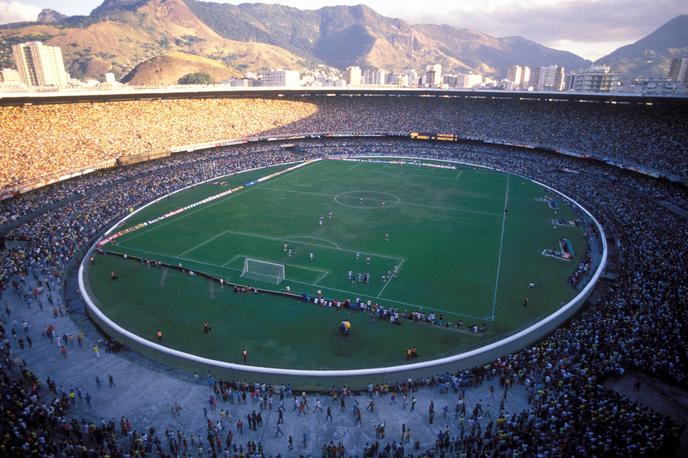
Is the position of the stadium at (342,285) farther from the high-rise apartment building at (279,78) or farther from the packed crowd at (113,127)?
the high-rise apartment building at (279,78)

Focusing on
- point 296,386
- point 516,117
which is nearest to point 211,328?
point 296,386

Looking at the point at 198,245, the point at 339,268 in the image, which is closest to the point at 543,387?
the point at 339,268

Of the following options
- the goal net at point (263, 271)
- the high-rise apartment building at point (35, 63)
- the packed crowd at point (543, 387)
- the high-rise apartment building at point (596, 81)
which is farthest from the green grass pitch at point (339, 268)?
the high-rise apartment building at point (35, 63)

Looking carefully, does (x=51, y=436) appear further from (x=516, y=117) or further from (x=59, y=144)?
(x=516, y=117)

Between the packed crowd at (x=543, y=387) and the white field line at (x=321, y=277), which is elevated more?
the packed crowd at (x=543, y=387)

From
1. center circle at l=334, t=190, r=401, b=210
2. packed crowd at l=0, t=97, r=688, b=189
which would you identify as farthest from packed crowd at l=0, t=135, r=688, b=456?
center circle at l=334, t=190, r=401, b=210

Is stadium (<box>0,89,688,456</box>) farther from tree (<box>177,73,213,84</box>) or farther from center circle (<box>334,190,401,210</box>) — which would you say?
tree (<box>177,73,213,84</box>)
